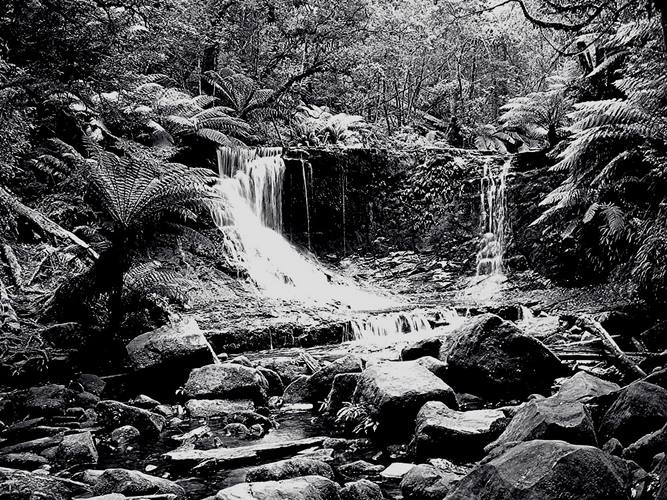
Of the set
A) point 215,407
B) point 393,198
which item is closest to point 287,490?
point 215,407

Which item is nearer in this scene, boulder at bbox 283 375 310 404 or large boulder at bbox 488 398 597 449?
large boulder at bbox 488 398 597 449

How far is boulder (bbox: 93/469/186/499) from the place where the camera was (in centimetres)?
309

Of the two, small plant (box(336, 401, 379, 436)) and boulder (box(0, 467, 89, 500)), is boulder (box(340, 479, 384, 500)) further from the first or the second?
boulder (box(0, 467, 89, 500))

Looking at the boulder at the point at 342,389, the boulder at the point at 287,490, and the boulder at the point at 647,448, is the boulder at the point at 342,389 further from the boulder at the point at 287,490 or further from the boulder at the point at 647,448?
the boulder at the point at 647,448

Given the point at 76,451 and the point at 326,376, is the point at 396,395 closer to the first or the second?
the point at 326,376

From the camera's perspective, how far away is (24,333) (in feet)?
18.5

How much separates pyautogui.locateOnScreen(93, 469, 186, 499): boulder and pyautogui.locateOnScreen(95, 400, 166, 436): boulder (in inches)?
51.6

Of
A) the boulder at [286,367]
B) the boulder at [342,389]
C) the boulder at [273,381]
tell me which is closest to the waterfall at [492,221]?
the boulder at [286,367]

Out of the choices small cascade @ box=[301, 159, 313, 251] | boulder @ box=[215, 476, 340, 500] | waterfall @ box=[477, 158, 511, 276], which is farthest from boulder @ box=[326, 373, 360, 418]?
small cascade @ box=[301, 159, 313, 251]

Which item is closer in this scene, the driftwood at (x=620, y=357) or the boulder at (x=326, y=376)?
the driftwood at (x=620, y=357)

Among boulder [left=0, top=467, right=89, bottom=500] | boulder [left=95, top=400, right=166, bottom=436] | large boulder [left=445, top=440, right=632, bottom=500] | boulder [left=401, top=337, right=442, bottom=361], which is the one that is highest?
large boulder [left=445, top=440, right=632, bottom=500]

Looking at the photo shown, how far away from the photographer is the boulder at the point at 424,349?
21.4 ft

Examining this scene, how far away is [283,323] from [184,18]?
8.46 metres

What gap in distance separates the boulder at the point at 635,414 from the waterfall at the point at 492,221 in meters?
9.31
